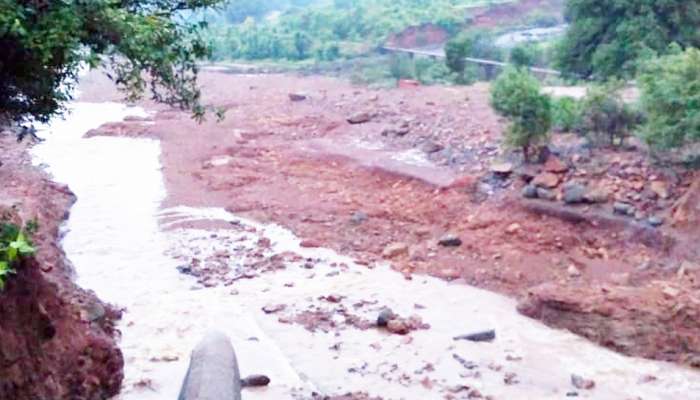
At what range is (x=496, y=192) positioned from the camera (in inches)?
648

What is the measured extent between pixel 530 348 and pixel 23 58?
7.37 meters

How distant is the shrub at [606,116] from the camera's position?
1658cm

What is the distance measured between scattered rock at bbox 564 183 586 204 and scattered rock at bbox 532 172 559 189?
1.34 ft

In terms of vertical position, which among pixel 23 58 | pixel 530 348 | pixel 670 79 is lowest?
pixel 530 348

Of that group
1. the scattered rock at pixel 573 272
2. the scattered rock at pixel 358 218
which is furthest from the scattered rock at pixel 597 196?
the scattered rock at pixel 358 218

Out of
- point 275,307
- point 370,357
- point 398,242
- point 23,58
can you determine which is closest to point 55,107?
point 23,58

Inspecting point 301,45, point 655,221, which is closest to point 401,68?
point 301,45

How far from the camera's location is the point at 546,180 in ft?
51.9

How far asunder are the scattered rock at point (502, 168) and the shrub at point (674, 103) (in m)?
2.52

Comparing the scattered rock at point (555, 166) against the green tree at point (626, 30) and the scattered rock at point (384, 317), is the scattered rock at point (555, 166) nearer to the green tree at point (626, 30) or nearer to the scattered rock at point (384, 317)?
the green tree at point (626, 30)

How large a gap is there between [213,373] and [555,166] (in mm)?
8685

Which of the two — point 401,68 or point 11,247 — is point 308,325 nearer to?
Result: point 11,247

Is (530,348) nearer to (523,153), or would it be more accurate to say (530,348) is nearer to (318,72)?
(523,153)

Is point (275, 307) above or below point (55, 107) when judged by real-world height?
below
